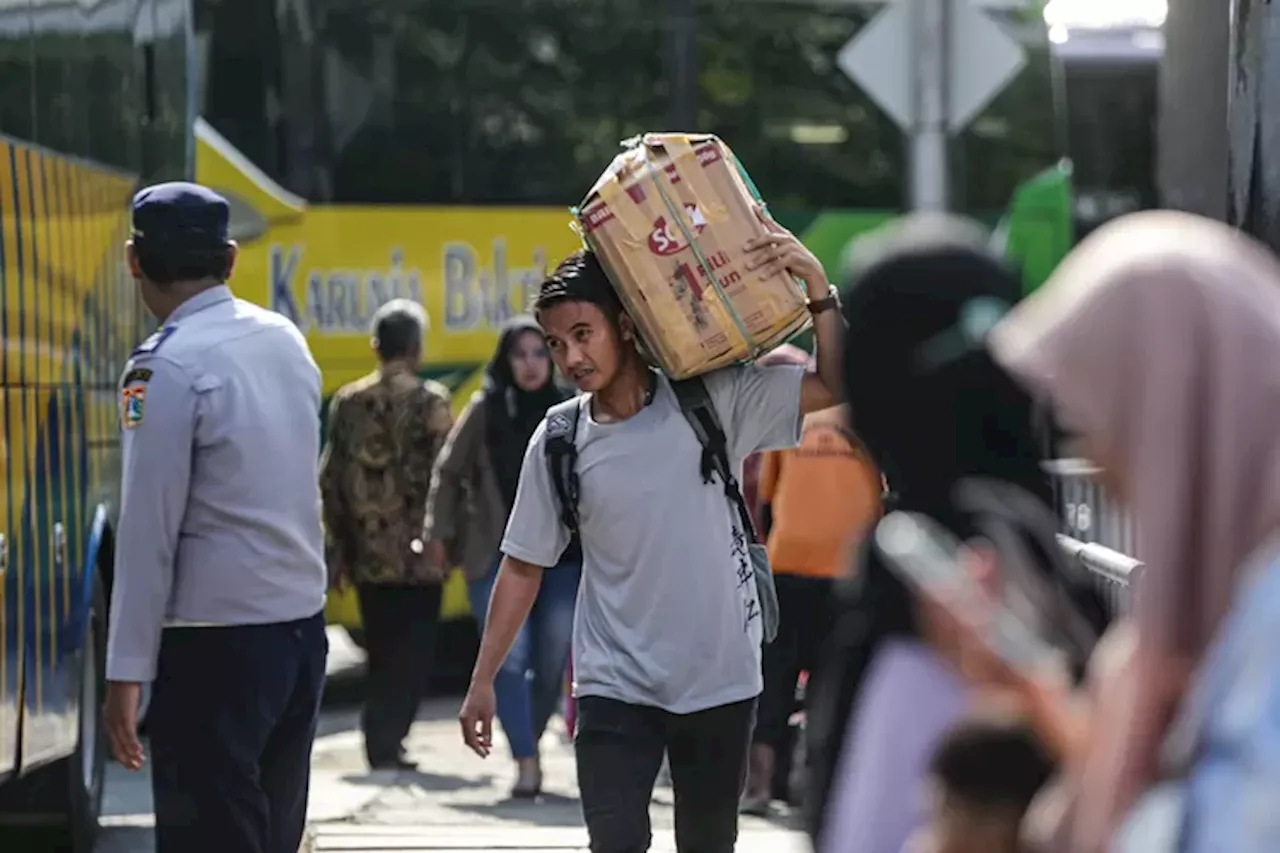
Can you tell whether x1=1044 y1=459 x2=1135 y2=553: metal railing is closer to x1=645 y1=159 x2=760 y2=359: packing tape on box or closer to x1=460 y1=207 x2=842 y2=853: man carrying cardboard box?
x1=460 y1=207 x2=842 y2=853: man carrying cardboard box

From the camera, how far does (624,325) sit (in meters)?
5.45

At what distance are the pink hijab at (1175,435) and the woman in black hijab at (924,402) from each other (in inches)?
16.5

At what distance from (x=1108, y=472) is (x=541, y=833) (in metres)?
6.89

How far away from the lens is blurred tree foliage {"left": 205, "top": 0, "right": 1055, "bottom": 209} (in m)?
14.4

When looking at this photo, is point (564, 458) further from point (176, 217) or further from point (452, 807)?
point (452, 807)

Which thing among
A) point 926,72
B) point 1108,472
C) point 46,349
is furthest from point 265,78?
point 1108,472

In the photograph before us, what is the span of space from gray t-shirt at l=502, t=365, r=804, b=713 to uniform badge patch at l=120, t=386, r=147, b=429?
0.89 meters

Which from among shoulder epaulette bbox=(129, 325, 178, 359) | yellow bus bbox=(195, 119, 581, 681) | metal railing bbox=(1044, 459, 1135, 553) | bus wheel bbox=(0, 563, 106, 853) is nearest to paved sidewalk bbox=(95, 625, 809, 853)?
bus wheel bbox=(0, 563, 106, 853)

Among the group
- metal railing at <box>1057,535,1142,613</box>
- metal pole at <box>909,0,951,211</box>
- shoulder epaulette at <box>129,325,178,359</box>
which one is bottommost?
metal railing at <box>1057,535,1142,613</box>

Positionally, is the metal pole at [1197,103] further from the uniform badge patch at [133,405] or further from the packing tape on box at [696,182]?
the uniform badge patch at [133,405]

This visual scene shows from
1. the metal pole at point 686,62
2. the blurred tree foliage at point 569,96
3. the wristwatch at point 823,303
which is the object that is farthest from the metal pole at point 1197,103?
the metal pole at point 686,62

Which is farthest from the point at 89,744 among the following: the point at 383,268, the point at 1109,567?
the point at 383,268

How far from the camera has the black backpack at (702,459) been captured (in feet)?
17.6

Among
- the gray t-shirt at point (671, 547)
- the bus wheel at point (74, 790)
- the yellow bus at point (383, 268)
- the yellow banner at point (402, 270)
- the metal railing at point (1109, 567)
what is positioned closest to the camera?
the gray t-shirt at point (671, 547)
